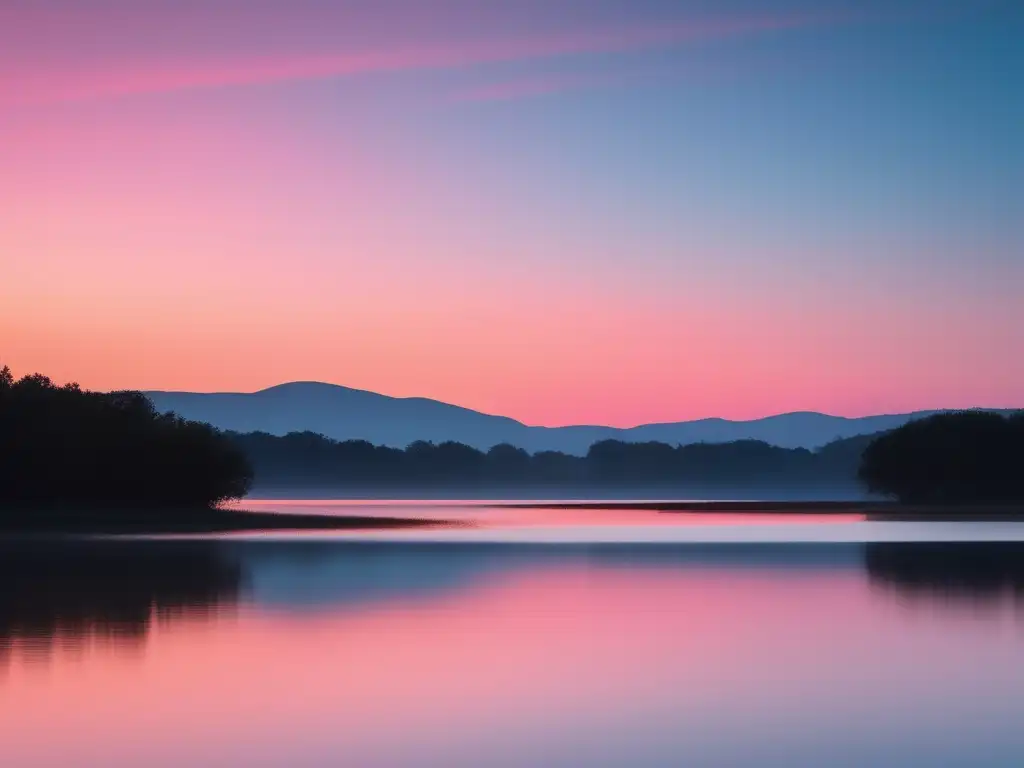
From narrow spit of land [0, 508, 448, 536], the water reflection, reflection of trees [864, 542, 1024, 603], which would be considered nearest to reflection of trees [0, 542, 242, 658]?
the water reflection

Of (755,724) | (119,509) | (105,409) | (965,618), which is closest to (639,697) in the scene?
(755,724)

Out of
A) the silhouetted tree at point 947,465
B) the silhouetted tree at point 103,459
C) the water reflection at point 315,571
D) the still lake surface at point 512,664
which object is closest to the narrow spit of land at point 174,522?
the silhouetted tree at point 103,459

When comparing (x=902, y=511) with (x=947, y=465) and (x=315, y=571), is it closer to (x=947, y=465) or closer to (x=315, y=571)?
(x=947, y=465)

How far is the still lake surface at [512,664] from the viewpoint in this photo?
51.3 feet

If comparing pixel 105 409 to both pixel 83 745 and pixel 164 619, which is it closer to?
pixel 164 619

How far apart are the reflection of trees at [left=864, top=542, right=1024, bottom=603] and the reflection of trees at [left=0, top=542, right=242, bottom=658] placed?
1506 centimetres

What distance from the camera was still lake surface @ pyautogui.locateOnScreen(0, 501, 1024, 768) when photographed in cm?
A: 1562

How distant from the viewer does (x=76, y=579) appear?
37.5m

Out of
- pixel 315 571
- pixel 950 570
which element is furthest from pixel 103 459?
pixel 950 570

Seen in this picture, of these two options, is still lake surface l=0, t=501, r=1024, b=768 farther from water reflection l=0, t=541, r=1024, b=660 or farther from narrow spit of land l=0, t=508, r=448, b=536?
narrow spit of land l=0, t=508, r=448, b=536

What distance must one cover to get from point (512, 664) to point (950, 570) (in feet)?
72.7

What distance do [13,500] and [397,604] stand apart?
56.2m

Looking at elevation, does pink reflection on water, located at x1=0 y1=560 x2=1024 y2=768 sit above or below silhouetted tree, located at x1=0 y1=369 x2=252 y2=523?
below

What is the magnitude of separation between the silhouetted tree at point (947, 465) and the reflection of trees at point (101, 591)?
251ft
